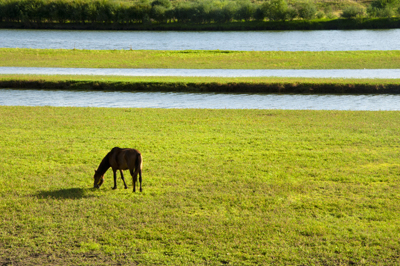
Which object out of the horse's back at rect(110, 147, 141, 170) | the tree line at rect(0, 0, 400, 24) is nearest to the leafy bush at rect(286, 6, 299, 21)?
the tree line at rect(0, 0, 400, 24)

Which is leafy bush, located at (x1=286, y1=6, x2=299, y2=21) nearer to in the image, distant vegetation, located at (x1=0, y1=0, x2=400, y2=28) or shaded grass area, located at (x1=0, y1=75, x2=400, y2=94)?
distant vegetation, located at (x1=0, y1=0, x2=400, y2=28)

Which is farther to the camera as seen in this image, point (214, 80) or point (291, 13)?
point (291, 13)

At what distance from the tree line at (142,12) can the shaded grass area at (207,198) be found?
101m

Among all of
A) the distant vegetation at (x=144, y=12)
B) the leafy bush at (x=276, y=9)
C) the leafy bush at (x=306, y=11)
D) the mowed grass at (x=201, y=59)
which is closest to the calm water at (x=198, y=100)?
the mowed grass at (x=201, y=59)

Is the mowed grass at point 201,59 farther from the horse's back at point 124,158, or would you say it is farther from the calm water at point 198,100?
the horse's back at point 124,158

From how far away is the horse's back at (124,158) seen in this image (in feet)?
27.2

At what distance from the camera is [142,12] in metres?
112

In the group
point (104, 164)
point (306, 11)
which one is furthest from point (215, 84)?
point (306, 11)

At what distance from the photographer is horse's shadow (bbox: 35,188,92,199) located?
28.6 ft

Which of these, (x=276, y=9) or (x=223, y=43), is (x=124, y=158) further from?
(x=276, y=9)

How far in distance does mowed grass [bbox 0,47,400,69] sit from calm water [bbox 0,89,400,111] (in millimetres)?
13486

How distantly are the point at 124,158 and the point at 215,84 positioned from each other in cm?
1988

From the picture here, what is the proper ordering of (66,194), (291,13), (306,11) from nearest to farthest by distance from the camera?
1. (66,194)
2. (306,11)
3. (291,13)

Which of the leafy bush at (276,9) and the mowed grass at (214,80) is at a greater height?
the leafy bush at (276,9)
